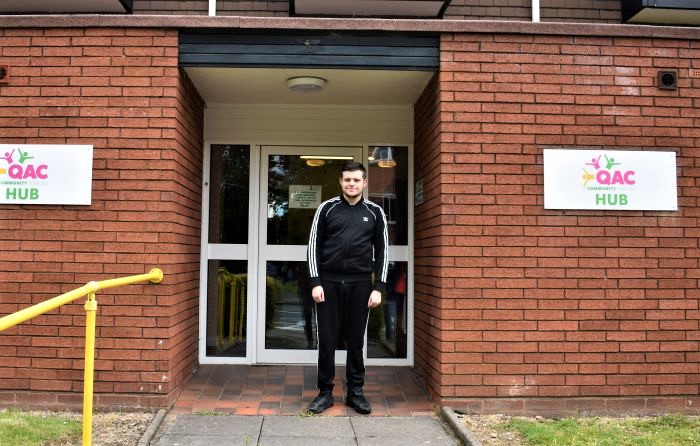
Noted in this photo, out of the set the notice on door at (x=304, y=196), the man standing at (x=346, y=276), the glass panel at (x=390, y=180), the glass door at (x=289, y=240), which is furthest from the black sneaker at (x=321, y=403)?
the notice on door at (x=304, y=196)

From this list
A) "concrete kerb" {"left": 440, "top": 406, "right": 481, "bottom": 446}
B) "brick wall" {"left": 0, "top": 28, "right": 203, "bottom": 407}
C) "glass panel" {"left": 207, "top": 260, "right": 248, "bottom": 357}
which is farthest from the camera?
"glass panel" {"left": 207, "top": 260, "right": 248, "bottom": 357}

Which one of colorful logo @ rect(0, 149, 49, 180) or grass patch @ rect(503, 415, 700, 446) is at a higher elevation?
colorful logo @ rect(0, 149, 49, 180)

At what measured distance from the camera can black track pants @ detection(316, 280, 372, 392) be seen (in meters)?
4.43

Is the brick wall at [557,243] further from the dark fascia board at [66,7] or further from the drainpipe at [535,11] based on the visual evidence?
the dark fascia board at [66,7]

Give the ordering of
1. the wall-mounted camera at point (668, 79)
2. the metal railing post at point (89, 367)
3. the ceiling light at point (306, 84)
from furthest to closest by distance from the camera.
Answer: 1. the ceiling light at point (306, 84)
2. the wall-mounted camera at point (668, 79)
3. the metal railing post at point (89, 367)

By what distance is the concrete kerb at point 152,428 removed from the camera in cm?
368

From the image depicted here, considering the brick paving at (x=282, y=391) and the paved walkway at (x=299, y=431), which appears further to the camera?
the brick paving at (x=282, y=391)

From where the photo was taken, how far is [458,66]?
4.48 metres

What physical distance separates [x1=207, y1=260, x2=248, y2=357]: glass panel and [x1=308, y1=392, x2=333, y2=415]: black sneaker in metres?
1.59

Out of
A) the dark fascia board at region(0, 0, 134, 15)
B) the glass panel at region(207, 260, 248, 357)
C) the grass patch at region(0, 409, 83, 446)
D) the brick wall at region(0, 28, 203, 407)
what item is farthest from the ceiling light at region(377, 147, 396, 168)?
the grass patch at region(0, 409, 83, 446)

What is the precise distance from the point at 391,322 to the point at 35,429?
130 inches

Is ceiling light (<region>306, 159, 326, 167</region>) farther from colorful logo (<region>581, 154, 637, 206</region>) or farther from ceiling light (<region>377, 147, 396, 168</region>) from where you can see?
colorful logo (<region>581, 154, 637, 206</region>)

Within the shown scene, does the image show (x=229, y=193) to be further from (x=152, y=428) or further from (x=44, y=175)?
(x=152, y=428)

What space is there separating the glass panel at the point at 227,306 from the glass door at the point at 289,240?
191 mm
